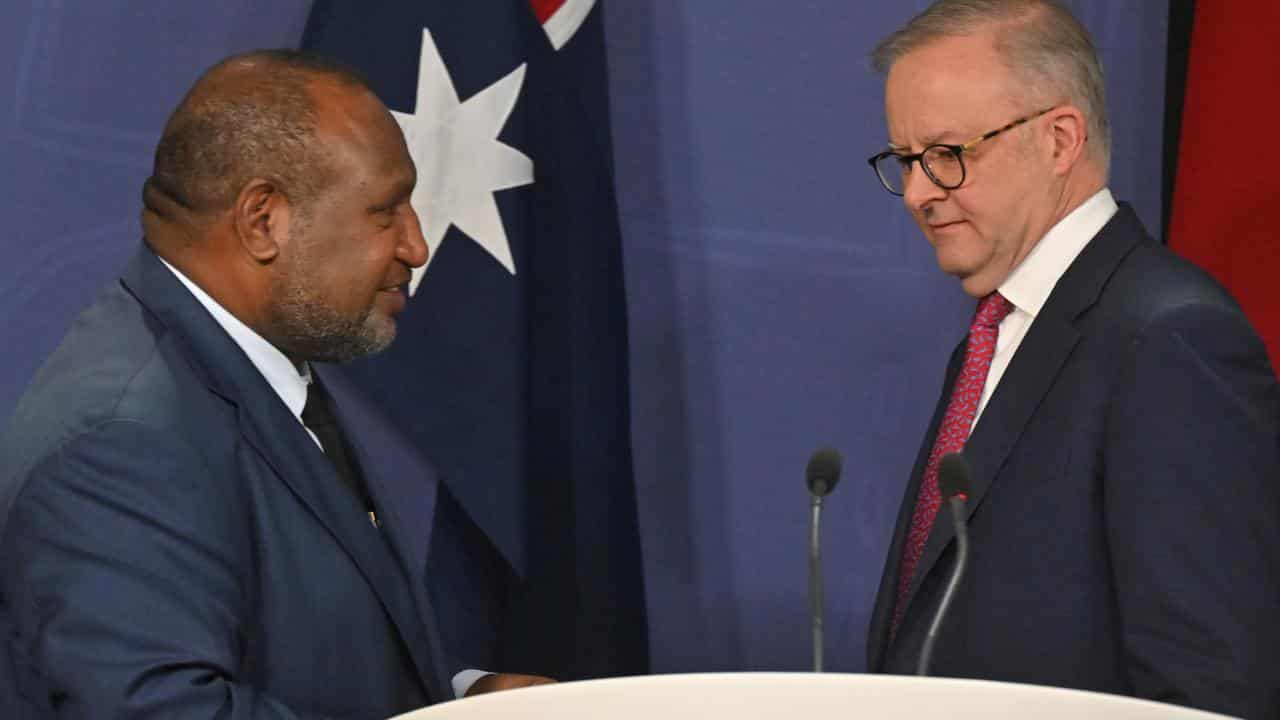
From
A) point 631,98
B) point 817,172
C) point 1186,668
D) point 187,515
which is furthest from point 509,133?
point 1186,668

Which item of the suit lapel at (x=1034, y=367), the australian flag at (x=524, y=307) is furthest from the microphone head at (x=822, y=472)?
the australian flag at (x=524, y=307)

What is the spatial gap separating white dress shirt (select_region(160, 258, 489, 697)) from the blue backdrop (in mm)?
1418

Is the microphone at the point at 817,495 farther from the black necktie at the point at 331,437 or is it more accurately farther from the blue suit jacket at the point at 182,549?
the black necktie at the point at 331,437

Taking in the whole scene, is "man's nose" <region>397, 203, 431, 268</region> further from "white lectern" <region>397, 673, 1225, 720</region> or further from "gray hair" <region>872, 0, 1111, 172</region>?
"white lectern" <region>397, 673, 1225, 720</region>

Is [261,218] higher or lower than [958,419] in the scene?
higher

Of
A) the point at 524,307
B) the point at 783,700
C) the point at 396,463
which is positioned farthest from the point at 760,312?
the point at 783,700

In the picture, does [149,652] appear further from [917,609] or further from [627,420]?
[627,420]

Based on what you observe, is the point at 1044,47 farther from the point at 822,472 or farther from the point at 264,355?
the point at 264,355

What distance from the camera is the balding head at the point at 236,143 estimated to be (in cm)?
200

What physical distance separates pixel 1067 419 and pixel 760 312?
1.56 metres

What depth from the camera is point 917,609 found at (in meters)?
2.08

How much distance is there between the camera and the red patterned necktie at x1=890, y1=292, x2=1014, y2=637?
2178mm

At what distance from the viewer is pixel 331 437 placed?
7.28 ft

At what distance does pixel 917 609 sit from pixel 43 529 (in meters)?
1.10
